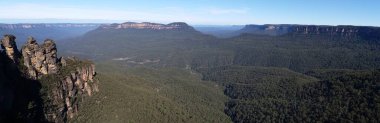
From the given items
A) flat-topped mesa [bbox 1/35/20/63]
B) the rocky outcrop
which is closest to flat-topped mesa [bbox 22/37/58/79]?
the rocky outcrop

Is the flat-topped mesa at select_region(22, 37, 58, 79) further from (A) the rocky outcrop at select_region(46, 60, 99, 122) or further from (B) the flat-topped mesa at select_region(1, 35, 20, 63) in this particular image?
(B) the flat-topped mesa at select_region(1, 35, 20, 63)

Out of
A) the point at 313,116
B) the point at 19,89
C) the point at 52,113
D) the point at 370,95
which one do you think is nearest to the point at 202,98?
the point at 313,116

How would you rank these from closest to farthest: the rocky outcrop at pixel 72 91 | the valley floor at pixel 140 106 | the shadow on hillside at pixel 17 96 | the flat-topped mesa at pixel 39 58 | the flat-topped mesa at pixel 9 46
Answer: the shadow on hillside at pixel 17 96 < the flat-topped mesa at pixel 9 46 < the rocky outcrop at pixel 72 91 < the flat-topped mesa at pixel 39 58 < the valley floor at pixel 140 106

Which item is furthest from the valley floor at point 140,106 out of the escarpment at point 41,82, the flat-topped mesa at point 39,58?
the flat-topped mesa at point 39,58

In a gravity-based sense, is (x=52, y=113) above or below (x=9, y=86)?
below

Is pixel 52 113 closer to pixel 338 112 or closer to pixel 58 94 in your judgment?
pixel 58 94

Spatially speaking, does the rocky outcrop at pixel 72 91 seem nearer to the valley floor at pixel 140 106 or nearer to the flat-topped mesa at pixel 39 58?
the valley floor at pixel 140 106

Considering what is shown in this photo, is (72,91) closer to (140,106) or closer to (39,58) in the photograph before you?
(39,58)

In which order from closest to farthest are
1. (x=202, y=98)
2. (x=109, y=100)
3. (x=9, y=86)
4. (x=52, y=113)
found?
(x=9, y=86) < (x=52, y=113) < (x=109, y=100) < (x=202, y=98)
